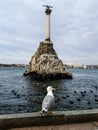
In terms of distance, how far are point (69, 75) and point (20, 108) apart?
62512mm

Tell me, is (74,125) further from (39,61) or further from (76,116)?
(39,61)

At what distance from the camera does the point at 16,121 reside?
710 centimetres

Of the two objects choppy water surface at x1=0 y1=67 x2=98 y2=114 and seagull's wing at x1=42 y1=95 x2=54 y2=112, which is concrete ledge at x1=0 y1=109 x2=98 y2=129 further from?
choppy water surface at x1=0 y1=67 x2=98 y2=114

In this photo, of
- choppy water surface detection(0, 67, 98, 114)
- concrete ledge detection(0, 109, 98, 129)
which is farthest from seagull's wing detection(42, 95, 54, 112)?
choppy water surface detection(0, 67, 98, 114)

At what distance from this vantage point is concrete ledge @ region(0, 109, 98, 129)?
7.07 metres

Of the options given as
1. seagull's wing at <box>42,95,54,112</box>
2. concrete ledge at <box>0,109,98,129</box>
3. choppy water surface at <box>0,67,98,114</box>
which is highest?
seagull's wing at <box>42,95,54,112</box>

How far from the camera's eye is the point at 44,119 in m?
7.30

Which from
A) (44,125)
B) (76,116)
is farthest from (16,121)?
(76,116)

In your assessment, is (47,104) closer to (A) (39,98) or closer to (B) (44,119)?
(B) (44,119)

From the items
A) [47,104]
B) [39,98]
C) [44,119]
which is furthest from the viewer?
[39,98]

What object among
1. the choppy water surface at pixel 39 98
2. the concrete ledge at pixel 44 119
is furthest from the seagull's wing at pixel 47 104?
the choppy water surface at pixel 39 98

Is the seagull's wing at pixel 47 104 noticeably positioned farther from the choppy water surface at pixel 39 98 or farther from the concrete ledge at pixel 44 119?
the choppy water surface at pixel 39 98

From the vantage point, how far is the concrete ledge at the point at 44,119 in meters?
7.07

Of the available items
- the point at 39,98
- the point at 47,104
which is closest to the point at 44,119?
the point at 47,104
